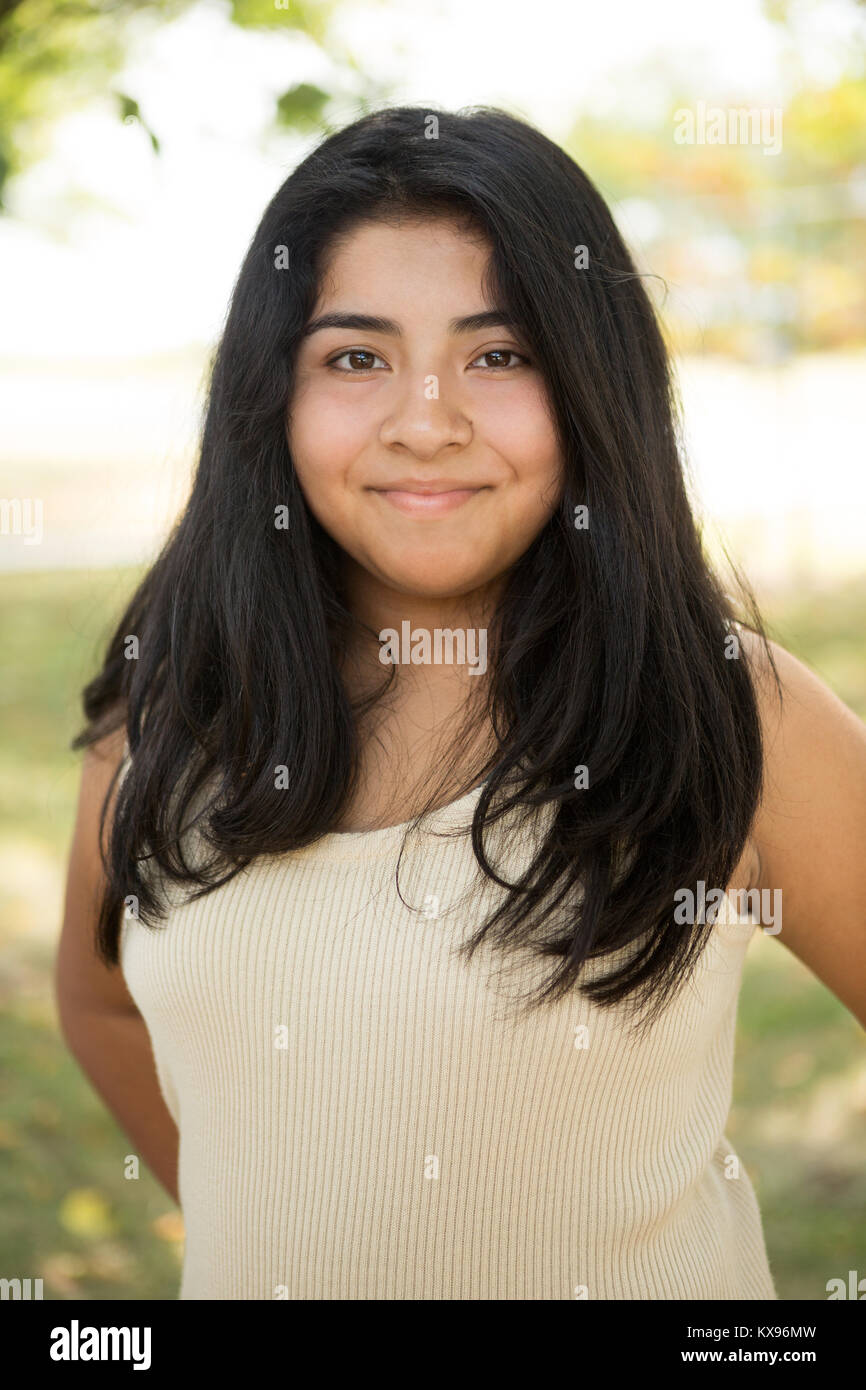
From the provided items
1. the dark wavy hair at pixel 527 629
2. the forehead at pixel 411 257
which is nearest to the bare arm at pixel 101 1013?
the dark wavy hair at pixel 527 629

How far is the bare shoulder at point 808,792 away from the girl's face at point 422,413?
0.38m

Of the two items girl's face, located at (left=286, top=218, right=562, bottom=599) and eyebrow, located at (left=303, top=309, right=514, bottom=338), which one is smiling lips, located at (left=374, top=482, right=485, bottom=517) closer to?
girl's face, located at (left=286, top=218, right=562, bottom=599)

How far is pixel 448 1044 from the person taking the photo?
1593 mm

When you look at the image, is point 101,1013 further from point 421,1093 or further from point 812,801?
point 812,801

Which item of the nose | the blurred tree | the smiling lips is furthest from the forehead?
the blurred tree

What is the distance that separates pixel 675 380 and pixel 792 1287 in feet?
7.57

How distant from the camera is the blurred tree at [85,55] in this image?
2.47 metres

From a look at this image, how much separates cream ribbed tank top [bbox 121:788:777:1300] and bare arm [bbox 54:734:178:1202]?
42 centimetres

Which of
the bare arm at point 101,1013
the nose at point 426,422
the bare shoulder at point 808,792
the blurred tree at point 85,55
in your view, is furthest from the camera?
the blurred tree at point 85,55

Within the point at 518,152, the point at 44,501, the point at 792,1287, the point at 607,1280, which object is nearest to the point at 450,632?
the point at 518,152

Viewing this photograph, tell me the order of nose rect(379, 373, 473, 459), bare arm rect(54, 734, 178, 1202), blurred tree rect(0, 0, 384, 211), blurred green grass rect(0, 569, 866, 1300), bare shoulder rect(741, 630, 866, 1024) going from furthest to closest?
blurred green grass rect(0, 569, 866, 1300) < blurred tree rect(0, 0, 384, 211) < bare arm rect(54, 734, 178, 1202) < bare shoulder rect(741, 630, 866, 1024) < nose rect(379, 373, 473, 459)

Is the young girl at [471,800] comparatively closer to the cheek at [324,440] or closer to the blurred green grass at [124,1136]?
the cheek at [324,440]

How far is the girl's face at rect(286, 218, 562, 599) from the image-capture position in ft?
5.31
